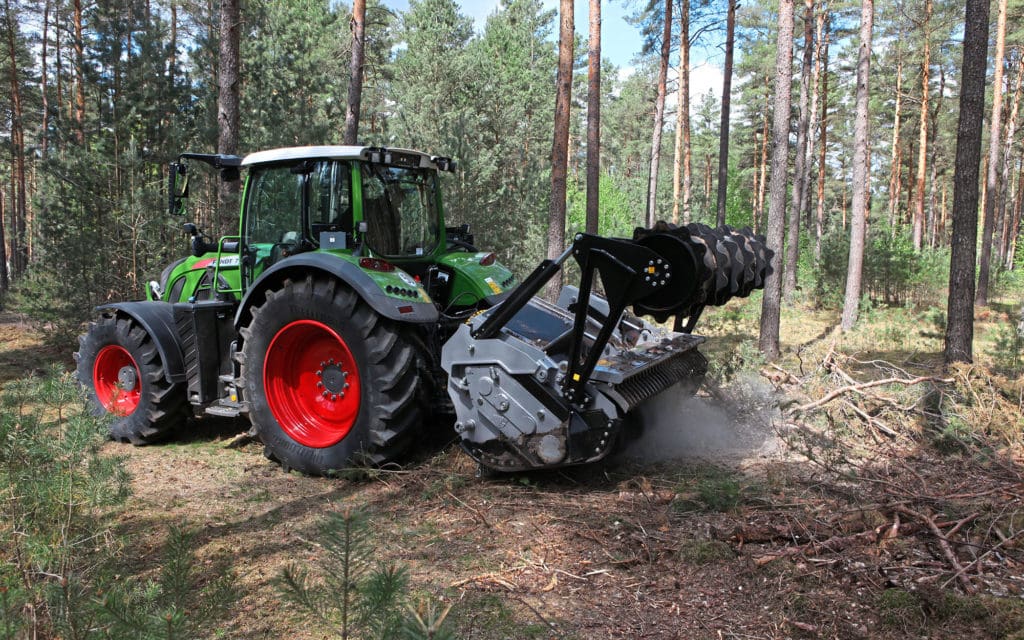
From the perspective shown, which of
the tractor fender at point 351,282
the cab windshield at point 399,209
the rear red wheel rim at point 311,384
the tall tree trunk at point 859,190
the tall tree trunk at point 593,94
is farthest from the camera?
the tall tree trunk at point 859,190

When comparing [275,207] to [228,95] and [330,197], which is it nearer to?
[330,197]

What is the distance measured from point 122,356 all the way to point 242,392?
1805 mm

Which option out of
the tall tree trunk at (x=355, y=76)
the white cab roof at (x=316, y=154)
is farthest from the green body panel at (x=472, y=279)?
the tall tree trunk at (x=355, y=76)

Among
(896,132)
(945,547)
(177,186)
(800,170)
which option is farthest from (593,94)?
(896,132)

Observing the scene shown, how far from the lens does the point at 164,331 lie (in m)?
6.09

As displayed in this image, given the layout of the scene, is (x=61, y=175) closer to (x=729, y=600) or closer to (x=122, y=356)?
(x=122, y=356)

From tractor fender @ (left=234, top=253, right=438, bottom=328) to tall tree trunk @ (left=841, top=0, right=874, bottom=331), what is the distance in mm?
12531

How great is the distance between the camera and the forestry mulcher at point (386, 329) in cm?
433

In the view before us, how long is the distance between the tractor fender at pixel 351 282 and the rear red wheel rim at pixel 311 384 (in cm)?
42

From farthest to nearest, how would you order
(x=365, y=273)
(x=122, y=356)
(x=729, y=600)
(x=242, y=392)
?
(x=122, y=356) → (x=242, y=392) → (x=365, y=273) → (x=729, y=600)

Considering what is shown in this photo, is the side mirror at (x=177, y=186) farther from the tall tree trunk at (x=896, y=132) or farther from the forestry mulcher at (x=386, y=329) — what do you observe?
the tall tree trunk at (x=896, y=132)

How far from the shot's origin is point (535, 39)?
1084 inches

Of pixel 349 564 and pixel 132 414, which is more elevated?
pixel 349 564

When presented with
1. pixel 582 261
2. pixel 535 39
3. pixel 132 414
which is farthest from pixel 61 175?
pixel 535 39
